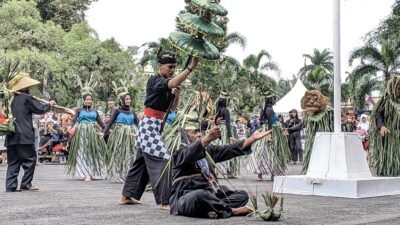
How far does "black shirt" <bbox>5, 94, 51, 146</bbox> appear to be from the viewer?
10.8 m

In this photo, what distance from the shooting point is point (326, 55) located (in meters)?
58.7

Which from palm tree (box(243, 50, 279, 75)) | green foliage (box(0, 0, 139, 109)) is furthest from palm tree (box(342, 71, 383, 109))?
green foliage (box(0, 0, 139, 109))

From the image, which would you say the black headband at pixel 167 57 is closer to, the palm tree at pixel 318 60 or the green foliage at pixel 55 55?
the green foliage at pixel 55 55

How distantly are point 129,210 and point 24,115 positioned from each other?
3.63 meters

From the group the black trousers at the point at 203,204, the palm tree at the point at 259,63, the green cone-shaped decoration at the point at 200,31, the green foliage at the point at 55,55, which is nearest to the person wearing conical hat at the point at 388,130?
the black trousers at the point at 203,204

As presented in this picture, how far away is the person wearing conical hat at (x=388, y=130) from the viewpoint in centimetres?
1159

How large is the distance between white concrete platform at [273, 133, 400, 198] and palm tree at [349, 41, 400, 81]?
24802 millimetres

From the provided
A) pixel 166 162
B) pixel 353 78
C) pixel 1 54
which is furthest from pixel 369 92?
pixel 166 162

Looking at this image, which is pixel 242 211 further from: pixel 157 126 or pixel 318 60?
pixel 318 60

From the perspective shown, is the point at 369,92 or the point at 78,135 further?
the point at 369,92

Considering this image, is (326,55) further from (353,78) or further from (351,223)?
(351,223)

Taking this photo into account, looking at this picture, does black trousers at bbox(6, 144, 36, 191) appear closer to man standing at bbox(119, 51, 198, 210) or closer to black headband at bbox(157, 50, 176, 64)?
man standing at bbox(119, 51, 198, 210)

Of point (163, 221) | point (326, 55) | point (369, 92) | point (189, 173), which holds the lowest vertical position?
point (163, 221)

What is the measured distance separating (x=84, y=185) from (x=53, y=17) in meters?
Result: 41.3
